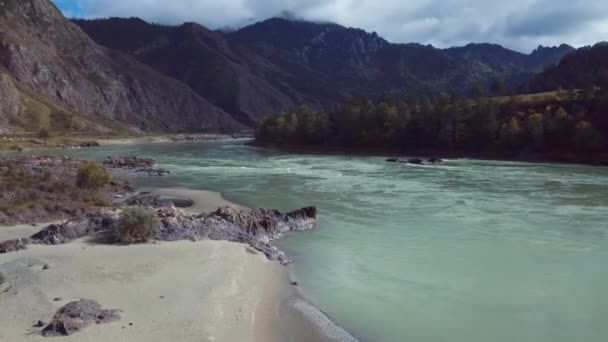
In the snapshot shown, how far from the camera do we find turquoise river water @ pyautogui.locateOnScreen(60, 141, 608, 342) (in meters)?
13.2

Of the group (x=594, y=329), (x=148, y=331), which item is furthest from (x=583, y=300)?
(x=148, y=331)

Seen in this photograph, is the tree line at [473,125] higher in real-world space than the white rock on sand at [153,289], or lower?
higher

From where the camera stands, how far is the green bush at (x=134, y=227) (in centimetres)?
1905

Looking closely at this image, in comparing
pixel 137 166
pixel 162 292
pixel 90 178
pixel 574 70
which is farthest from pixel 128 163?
pixel 574 70

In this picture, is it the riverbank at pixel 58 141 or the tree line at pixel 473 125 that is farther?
the riverbank at pixel 58 141

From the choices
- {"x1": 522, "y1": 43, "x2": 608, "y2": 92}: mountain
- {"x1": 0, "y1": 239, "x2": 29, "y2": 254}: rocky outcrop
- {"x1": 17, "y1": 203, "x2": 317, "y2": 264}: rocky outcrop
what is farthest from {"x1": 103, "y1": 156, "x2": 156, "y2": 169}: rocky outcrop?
{"x1": 522, "y1": 43, "x2": 608, "y2": 92}: mountain

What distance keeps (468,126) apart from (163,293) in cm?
8235

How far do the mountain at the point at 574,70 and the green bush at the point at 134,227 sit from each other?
506 feet

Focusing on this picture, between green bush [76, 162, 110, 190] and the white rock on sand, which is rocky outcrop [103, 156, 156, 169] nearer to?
green bush [76, 162, 110, 190]

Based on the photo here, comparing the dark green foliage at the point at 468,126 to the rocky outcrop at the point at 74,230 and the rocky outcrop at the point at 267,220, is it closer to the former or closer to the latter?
the rocky outcrop at the point at 267,220

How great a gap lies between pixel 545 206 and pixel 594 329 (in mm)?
21453

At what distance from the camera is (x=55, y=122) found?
15425 centimetres

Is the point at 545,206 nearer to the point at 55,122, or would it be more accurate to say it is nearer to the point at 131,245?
the point at 131,245

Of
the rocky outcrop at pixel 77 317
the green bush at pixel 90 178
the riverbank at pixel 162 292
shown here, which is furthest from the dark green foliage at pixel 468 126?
the rocky outcrop at pixel 77 317
